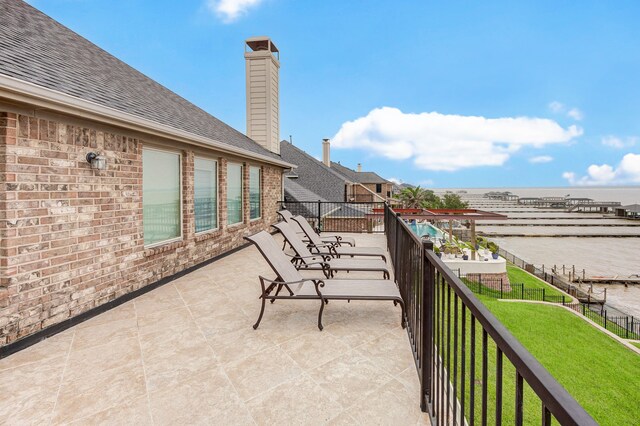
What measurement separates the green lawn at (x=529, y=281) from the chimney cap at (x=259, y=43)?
1998 centimetres

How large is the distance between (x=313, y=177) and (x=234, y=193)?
1834 cm

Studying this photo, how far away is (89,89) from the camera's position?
16.0ft

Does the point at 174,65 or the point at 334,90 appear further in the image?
the point at 334,90

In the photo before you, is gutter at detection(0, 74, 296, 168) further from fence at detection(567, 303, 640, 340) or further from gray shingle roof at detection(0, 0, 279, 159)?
fence at detection(567, 303, 640, 340)

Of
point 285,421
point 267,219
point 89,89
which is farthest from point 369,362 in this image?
point 267,219

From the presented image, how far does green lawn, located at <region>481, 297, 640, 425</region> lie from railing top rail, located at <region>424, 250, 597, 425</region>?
801 cm

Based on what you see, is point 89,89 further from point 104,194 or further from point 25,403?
point 25,403

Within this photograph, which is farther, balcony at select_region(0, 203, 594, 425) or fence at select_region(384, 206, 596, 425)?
balcony at select_region(0, 203, 594, 425)

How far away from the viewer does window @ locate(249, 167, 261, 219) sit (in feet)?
32.6

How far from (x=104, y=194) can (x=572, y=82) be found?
66582 millimetres

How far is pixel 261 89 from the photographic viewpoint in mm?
14000

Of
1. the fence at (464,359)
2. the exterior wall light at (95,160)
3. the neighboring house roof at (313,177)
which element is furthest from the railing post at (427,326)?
the neighboring house roof at (313,177)

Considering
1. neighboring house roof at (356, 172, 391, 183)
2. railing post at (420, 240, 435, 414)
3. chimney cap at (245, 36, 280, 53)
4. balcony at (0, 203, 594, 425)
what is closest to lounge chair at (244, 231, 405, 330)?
balcony at (0, 203, 594, 425)

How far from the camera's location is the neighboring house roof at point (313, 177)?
→ 2609 centimetres
